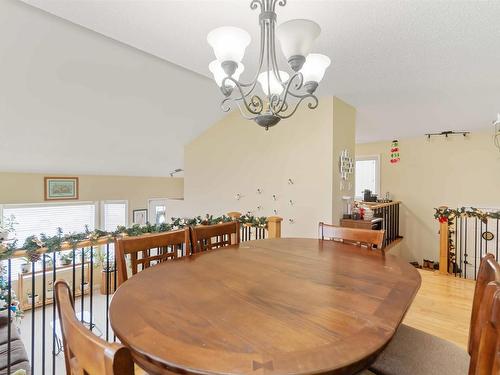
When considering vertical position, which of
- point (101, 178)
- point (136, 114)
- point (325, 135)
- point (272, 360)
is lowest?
point (272, 360)

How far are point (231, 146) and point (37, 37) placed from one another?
9.03 ft

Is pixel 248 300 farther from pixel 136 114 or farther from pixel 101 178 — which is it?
pixel 101 178

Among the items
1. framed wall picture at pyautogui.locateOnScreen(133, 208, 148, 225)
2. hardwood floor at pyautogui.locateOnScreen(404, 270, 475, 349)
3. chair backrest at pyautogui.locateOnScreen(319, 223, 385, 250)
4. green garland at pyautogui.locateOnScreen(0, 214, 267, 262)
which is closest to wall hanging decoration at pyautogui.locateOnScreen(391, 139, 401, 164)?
hardwood floor at pyautogui.locateOnScreen(404, 270, 475, 349)

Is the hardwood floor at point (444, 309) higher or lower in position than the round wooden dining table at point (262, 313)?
lower

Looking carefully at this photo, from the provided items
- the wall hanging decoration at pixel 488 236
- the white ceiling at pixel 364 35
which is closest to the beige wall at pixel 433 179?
the wall hanging decoration at pixel 488 236

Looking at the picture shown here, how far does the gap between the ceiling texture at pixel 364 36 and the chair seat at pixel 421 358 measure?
188cm

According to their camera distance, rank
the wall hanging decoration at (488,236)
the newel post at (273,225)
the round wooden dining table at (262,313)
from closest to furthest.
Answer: the round wooden dining table at (262,313), the newel post at (273,225), the wall hanging decoration at (488,236)

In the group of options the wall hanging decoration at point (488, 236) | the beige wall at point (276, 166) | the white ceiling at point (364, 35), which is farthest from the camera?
the wall hanging decoration at point (488, 236)

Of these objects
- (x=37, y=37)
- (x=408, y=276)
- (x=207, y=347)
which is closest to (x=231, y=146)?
(x=37, y=37)

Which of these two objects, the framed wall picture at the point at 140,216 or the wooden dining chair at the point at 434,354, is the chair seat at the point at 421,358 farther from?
the framed wall picture at the point at 140,216

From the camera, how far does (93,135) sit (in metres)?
4.28

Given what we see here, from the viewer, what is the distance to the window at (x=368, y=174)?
245 inches

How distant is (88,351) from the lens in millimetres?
555

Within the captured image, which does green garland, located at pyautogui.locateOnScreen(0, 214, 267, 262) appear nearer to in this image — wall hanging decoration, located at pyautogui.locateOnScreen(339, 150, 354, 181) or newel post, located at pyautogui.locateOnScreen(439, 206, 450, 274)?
wall hanging decoration, located at pyautogui.locateOnScreen(339, 150, 354, 181)
